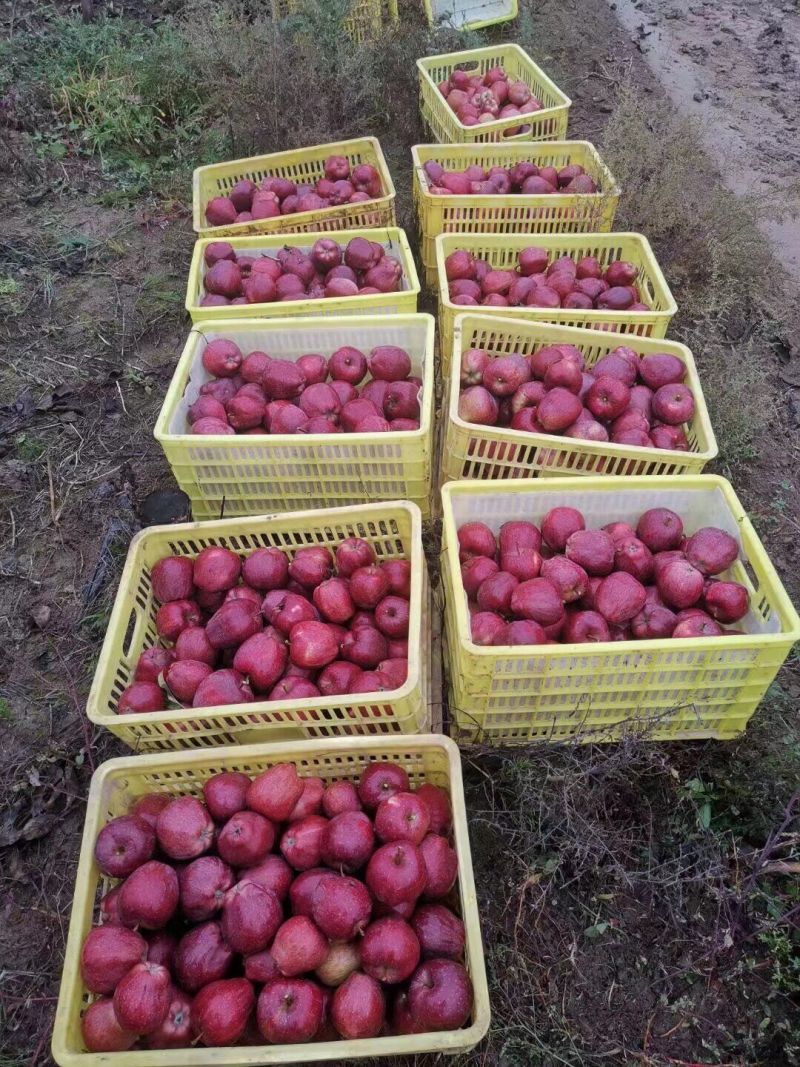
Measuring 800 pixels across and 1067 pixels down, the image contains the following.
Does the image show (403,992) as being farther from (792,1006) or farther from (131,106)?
(131,106)

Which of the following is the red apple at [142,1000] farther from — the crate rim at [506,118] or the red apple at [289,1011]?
the crate rim at [506,118]

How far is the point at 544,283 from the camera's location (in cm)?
410

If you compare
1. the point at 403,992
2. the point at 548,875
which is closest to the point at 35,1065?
the point at 403,992

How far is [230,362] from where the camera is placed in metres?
3.53

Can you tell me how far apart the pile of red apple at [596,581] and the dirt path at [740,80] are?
4053 mm

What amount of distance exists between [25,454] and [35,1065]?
3307mm

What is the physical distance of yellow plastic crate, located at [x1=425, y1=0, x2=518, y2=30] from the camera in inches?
308

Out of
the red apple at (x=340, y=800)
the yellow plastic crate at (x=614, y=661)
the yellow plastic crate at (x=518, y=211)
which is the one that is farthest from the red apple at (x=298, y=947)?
the yellow plastic crate at (x=518, y=211)

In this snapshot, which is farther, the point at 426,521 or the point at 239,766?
the point at 426,521

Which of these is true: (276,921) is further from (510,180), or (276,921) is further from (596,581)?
(510,180)

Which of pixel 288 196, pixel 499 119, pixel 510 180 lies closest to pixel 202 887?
pixel 288 196

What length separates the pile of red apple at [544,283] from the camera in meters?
3.93

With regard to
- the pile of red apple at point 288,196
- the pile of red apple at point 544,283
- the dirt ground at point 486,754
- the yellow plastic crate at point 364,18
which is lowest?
the dirt ground at point 486,754

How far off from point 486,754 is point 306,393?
1.83m
